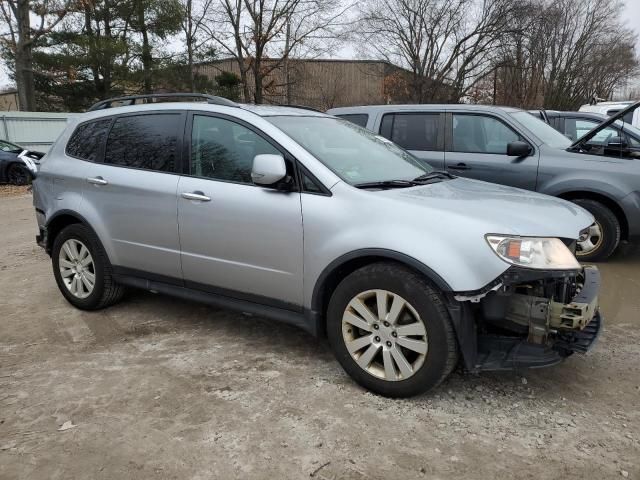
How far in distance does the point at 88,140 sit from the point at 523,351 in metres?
3.73

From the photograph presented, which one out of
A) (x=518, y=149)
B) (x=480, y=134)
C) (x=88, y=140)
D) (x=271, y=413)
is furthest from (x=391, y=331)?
(x=480, y=134)

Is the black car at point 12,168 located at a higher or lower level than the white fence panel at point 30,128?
lower

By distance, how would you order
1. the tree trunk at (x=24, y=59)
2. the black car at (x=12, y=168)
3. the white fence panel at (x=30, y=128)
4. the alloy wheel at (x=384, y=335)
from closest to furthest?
1. the alloy wheel at (x=384, y=335)
2. the black car at (x=12, y=168)
3. the white fence panel at (x=30, y=128)
4. the tree trunk at (x=24, y=59)

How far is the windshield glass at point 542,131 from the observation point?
20.2 feet

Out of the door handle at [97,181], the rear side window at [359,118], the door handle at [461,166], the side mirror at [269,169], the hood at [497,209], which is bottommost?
the hood at [497,209]

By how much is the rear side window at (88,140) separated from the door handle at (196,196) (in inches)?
46.6

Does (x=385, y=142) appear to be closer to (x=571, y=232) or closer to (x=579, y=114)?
(x=571, y=232)

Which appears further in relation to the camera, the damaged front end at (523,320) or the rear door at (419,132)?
the rear door at (419,132)

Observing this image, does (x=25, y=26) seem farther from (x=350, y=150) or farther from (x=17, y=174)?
(x=350, y=150)

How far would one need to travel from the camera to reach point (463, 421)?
283 cm

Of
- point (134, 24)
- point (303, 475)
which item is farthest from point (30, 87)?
point (303, 475)

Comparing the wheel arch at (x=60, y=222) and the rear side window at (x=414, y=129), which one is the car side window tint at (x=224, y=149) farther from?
the rear side window at (x=414, y=129)

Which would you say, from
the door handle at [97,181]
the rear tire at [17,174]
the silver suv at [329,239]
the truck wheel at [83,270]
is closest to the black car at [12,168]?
the rear tire at [17,174]

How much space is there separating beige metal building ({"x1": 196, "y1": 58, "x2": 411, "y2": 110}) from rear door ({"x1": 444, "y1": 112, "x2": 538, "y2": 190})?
71.5 feet
